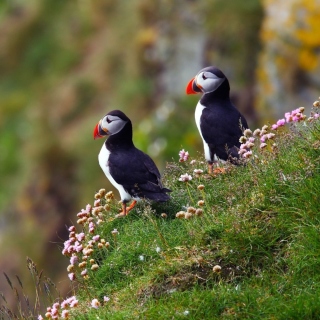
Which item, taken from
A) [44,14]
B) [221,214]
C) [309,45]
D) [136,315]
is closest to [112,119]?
[221,214]

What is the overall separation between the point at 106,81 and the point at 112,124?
10.2 m

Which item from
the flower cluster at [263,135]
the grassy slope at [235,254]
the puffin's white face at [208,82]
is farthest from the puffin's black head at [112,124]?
Result: the flower cluster at [263,135]

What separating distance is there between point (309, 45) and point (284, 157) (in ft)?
22.0

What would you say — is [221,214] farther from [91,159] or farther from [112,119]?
[91,159]

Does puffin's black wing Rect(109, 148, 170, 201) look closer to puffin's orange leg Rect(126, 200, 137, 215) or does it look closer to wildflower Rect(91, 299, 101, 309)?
puffin's orange leg Rect(126, 200, 137, 215)

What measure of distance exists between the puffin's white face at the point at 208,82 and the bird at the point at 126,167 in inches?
40.6

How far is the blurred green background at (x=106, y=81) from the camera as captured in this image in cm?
1291

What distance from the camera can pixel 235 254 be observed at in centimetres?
546

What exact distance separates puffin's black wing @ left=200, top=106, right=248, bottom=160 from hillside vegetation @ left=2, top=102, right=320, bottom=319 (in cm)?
96

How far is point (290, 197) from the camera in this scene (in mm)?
5637

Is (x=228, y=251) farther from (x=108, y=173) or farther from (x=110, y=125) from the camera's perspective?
(x=110, y=125)

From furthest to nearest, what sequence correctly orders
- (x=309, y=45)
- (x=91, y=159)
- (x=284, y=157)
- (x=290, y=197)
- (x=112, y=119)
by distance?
(x=91, y=159), (x=309, y=45), (x=112, y=119), (x=284, y=157), (x=290, y=197)

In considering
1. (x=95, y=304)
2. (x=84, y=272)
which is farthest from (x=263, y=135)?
(x=95, y=304)

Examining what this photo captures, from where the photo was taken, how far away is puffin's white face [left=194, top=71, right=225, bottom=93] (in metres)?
8.02
